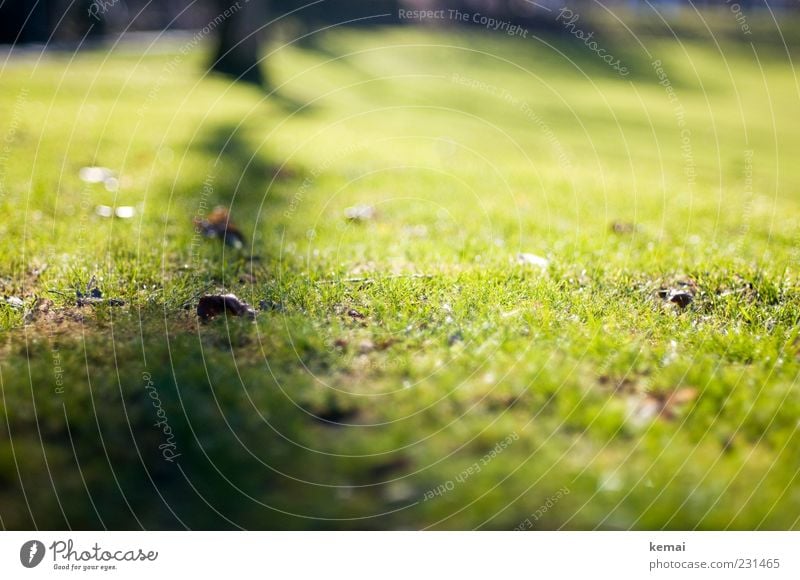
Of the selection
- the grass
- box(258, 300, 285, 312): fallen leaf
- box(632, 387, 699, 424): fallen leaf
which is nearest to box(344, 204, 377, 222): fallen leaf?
the grass

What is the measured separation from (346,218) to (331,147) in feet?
12.8

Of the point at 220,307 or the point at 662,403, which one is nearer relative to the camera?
the point at 662,403

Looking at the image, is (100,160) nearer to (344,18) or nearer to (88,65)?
(88,65)

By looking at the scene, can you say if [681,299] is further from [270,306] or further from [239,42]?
[239,42]

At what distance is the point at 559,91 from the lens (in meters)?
21.4

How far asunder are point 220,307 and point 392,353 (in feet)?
3.20

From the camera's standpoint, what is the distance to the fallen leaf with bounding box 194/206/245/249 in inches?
209

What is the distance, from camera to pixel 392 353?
350 centimetres

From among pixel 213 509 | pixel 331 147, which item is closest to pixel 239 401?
pixel 213 509

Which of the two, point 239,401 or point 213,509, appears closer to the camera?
point 213,509

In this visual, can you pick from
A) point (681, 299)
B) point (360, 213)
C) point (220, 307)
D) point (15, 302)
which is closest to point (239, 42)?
point (360, 213)

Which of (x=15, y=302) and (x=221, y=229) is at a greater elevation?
(x=221, y=229)

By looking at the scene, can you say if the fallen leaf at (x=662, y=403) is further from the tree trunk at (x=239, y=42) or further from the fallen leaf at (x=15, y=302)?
the tree trunk at (x=239, y=42)
